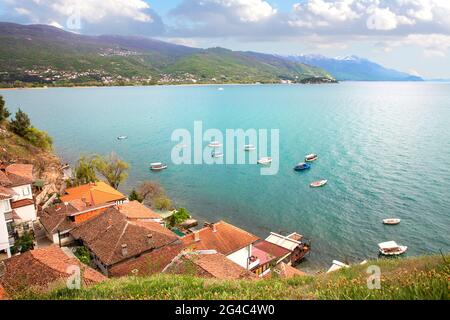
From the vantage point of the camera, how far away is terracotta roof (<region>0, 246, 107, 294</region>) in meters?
18.7

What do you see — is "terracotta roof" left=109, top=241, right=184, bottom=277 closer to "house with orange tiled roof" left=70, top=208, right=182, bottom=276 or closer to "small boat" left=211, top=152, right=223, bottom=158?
"house with orange tiled roof" left=70, top=208, right=182, bottom=276

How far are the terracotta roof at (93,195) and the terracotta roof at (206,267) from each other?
891 inches

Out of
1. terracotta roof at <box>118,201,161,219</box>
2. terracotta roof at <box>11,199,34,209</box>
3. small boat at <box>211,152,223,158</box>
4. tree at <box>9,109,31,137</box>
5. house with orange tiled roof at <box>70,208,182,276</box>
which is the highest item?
tree at <box>9,109,31,137</box>

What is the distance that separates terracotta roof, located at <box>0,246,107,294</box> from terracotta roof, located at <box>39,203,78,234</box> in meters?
10.8

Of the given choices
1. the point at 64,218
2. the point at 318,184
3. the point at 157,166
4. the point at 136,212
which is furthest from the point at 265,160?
the point at 64,218

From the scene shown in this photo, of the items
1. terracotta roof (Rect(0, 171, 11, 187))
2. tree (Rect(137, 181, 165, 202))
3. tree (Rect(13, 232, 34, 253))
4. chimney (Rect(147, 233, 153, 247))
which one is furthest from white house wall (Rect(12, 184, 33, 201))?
tree (Rect(137, 181, 165, 202))

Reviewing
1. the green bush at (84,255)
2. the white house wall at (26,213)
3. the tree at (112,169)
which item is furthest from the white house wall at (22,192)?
the tree at (112,169)

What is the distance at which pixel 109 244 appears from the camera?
27188 mm

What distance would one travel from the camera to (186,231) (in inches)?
1575
